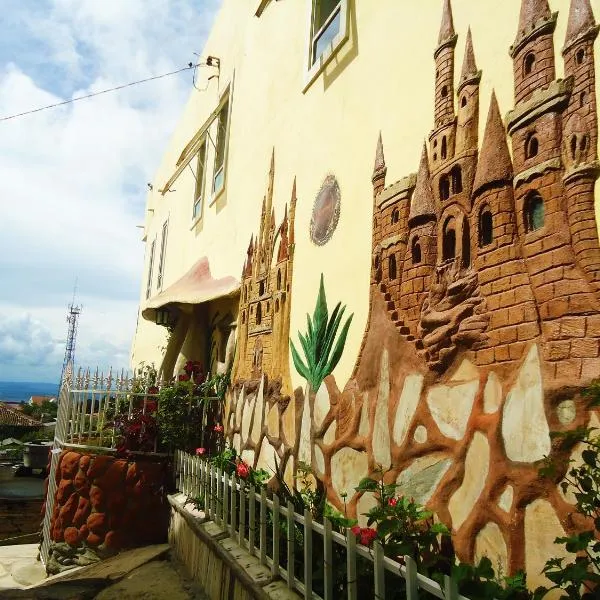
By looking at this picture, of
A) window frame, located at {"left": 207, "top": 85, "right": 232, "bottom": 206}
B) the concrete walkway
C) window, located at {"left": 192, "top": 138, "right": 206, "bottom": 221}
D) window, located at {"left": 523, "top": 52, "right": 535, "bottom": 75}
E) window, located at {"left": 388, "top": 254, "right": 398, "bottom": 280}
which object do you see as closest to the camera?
window, located at {"left": 523, "top": 52, "right": 535, "bottom": 75}

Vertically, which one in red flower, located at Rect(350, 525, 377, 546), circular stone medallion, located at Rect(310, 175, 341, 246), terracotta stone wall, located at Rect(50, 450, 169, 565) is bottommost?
terracotta stone wall, located at Rect(50, 450, 169, 565)

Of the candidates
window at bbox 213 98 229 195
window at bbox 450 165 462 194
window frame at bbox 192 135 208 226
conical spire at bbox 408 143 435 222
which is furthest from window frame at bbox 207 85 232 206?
window at bbox 450 165 462 194

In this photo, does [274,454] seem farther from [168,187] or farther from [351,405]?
[168,187]

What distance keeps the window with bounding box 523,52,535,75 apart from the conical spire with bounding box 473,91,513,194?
22 cm

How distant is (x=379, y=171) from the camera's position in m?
3.85

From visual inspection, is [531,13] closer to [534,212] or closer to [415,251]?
[534,212]

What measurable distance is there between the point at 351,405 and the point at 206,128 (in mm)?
7560

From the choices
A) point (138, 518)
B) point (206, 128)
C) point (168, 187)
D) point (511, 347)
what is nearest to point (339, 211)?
point (511, 347)

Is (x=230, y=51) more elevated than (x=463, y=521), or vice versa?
(x=230, y=51)

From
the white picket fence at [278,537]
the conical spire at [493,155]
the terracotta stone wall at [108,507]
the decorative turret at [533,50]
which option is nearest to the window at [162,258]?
the terracotta stone wall at [108,507]

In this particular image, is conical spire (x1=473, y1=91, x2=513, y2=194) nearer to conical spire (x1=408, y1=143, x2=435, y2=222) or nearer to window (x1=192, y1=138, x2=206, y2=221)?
conical spire (x1=408, y1=143, x2=435, y2=222)

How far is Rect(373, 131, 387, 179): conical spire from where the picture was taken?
12.6ft

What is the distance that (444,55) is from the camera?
3.31m

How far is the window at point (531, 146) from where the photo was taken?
256 cm
